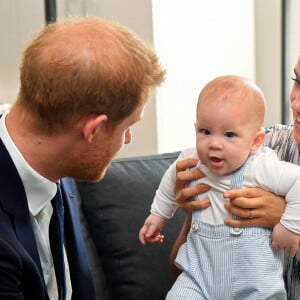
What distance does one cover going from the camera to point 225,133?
4.83 ft

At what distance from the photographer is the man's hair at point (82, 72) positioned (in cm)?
120

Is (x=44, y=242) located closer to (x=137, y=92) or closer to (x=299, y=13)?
(x=137, y=92)

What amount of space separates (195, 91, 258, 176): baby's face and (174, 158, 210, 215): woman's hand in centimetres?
9

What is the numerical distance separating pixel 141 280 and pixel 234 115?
0.72 m

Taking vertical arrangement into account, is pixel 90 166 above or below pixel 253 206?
above

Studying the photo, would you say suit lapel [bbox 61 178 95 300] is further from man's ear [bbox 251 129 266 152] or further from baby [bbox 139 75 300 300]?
man's ear [bbox 251 129 266 152]

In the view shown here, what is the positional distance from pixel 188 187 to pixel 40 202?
431 millimetres

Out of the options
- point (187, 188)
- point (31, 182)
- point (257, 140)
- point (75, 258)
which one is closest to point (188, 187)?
point (187, 188)

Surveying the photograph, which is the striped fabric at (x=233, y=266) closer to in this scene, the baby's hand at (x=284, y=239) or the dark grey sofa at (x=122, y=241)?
the baby's hand at (x=284, y=239)

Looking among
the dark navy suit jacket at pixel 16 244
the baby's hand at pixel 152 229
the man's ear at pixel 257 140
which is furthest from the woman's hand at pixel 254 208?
the dark navy suit jacket at pixel 16 244

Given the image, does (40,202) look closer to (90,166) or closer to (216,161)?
(90,166)

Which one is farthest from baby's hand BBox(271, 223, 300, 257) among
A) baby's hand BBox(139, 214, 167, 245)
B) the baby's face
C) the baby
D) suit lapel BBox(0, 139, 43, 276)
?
suit lapel BBox(0, 139, 43, 276)

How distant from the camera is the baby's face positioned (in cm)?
145

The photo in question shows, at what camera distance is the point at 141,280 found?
191cm
